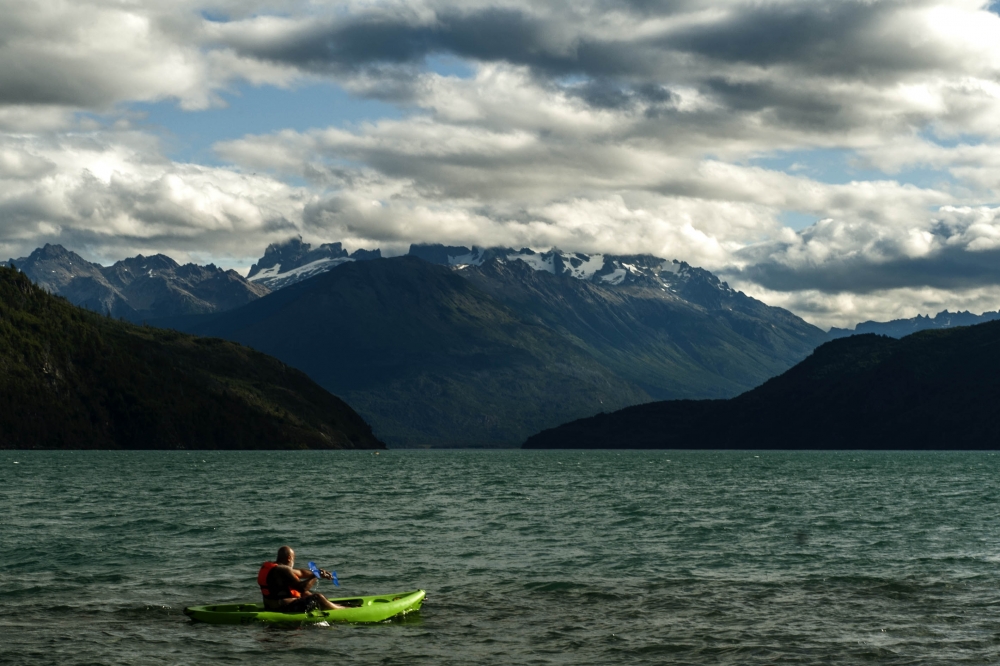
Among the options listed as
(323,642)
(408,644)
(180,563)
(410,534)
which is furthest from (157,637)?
(410,534)

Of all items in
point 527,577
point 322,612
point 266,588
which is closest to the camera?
point 322,612

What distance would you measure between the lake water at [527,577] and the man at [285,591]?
1075mm

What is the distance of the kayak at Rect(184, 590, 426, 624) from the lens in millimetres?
42000

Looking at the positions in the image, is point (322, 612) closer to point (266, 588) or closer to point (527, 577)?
point (266, 588)

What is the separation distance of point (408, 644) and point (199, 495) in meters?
87.1

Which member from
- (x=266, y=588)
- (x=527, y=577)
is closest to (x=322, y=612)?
(x=266, y=588)

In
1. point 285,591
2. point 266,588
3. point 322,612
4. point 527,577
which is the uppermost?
point 266,588

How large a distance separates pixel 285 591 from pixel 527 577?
16.3m

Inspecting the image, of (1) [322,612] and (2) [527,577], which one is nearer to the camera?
(1) [322,612]

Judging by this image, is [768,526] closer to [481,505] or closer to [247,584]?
[481,505]

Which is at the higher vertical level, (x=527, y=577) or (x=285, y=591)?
(x=285, y=591)

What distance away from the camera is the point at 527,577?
2179 inches

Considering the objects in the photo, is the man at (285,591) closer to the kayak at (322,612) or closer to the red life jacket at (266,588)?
the red life jacket at (266,588)

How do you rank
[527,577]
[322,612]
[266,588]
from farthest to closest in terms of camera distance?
1. [527,577]
2. [266,588]
3. [322,612]
